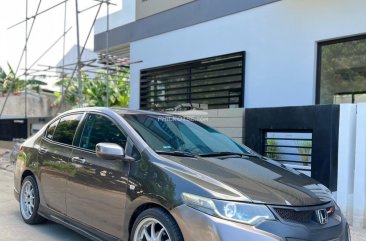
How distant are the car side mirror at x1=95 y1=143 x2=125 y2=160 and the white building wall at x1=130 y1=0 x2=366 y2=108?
497 cm

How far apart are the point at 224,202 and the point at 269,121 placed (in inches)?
178

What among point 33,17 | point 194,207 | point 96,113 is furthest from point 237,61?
point 33,17

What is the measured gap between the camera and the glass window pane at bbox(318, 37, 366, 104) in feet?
24.9

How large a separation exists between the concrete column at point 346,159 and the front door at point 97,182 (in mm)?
3452

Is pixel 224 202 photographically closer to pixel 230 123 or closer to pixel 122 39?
pixel 230 123

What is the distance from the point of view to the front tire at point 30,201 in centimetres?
532

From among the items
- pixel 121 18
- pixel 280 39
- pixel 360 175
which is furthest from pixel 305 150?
pixel 121 18

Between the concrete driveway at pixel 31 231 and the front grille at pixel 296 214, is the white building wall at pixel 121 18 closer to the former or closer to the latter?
the concrete driveway at pixel 31 231

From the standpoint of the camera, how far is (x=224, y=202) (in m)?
3.17

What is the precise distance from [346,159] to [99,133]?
3.57 metres

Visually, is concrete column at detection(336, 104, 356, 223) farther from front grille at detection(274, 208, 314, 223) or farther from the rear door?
the rear door

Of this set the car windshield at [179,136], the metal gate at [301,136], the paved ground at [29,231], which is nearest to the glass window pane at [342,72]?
the metal gate at [301,136]

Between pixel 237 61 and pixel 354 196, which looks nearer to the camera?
pixel 354 196

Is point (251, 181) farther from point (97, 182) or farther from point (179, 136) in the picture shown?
point (97, 182)
